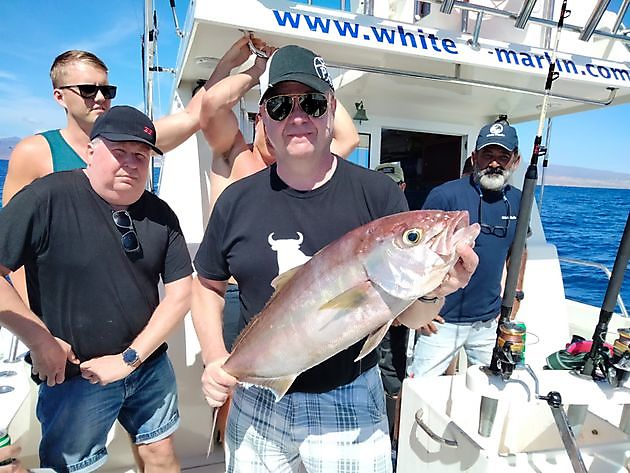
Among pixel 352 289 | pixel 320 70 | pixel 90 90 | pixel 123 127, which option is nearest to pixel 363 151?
pixel 90 90

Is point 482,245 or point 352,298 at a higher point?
point 352,298

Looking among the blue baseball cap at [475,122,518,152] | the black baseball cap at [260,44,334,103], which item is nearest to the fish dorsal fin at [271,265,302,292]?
the black baseball cap at [260,44,334,103]

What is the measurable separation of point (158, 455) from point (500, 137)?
315cm

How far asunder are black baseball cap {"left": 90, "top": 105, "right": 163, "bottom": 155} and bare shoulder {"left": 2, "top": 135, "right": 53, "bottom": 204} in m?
0.60

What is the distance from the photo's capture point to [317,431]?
1.60 m

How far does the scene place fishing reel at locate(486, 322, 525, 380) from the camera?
1923mm

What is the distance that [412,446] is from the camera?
216 centimetres

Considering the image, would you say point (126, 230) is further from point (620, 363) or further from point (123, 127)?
point (620, 363)

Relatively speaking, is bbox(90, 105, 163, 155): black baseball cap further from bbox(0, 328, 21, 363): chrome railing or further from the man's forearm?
bbox(0, 328, 21, 363): chrome railing

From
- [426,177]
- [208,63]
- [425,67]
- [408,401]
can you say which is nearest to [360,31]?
[425,67]

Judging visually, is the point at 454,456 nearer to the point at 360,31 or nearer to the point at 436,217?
the point at 436,217

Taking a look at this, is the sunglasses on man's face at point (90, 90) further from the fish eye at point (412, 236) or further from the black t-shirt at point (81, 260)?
the fish eye at point (412, 236)

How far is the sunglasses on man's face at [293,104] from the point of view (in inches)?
60.2

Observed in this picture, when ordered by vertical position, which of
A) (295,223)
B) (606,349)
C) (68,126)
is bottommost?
(606,349)
